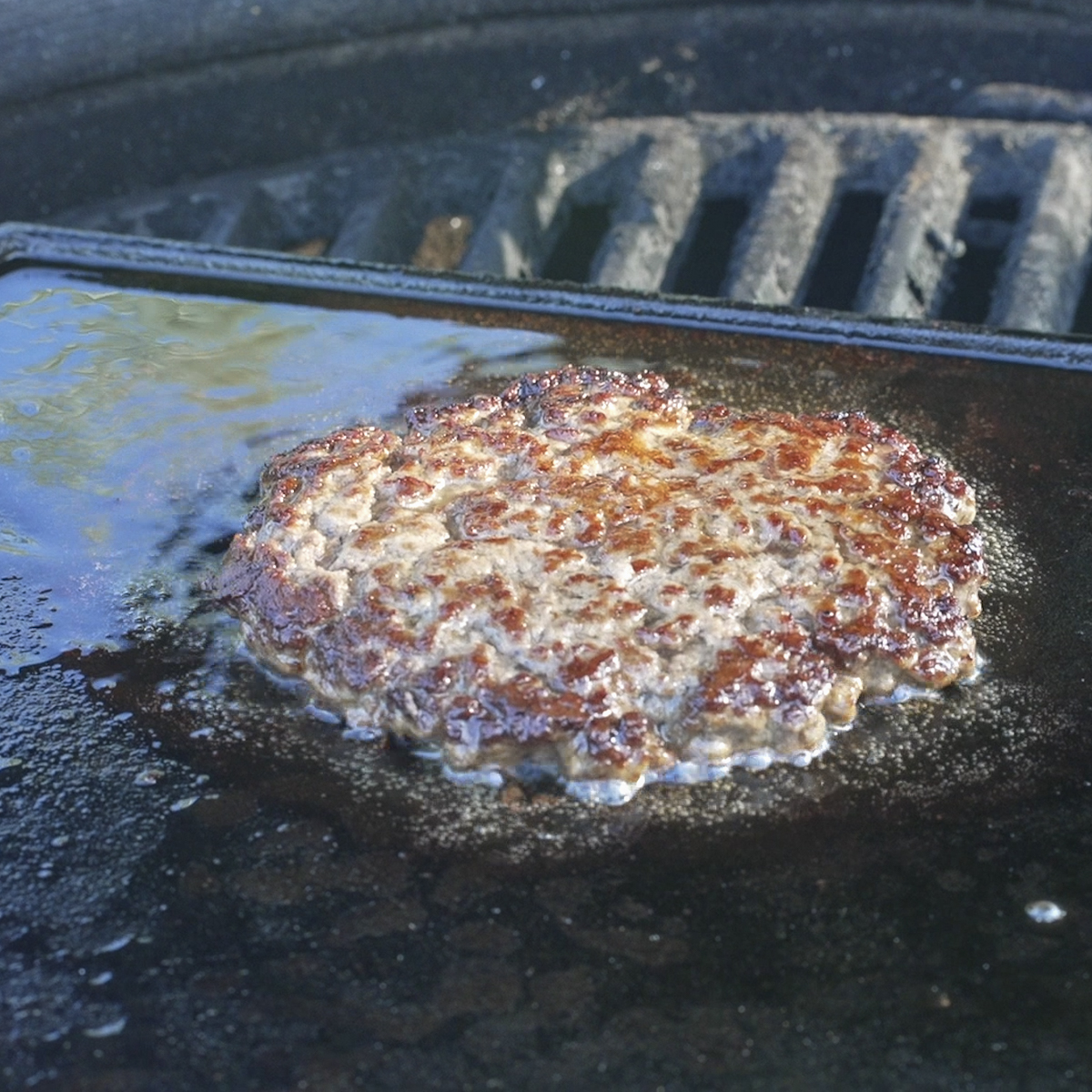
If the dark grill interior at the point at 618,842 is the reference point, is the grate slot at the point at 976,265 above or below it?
above

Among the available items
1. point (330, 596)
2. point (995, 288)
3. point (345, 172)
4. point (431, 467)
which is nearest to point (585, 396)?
point (431, 467)

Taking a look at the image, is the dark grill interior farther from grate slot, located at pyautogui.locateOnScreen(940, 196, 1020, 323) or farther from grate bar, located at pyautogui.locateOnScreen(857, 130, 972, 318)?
grate slot, located at pyautogui.locateOnScreen(940, 196, 1020, 323)

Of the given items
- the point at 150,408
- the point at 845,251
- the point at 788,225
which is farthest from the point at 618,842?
the point at 845,251

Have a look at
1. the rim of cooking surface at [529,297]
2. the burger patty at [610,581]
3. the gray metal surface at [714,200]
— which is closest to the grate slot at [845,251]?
the gray metal surface at [714,200]

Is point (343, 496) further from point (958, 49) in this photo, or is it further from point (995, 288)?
point (958, 49)

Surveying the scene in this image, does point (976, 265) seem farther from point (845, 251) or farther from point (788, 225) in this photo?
point (788, 225)

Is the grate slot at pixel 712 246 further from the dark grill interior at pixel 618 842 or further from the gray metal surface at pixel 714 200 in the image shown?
the dark grill interior at pixel 618 842
